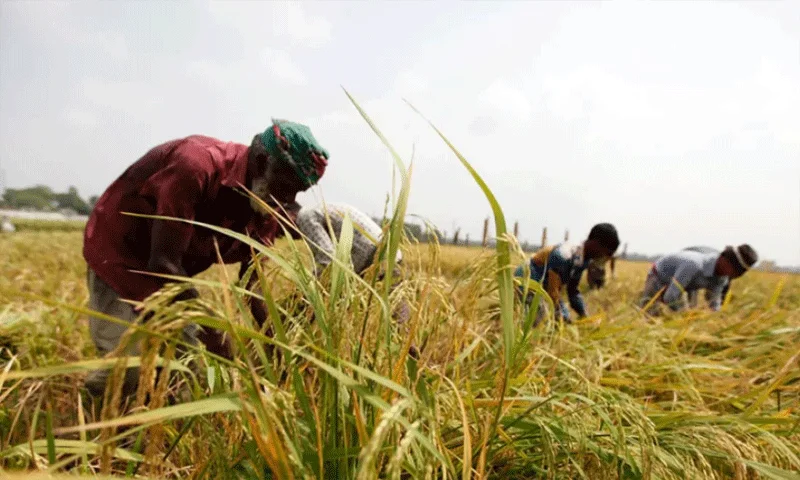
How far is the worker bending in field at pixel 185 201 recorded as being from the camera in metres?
1.55

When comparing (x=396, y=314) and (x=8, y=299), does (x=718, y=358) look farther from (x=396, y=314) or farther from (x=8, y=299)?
(x=8, y=299)

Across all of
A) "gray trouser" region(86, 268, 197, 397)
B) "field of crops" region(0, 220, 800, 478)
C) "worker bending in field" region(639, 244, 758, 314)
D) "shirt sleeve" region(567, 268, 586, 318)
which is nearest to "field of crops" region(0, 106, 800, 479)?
"field of crops" region(0, 220, 800, 478)

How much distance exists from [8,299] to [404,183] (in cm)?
363

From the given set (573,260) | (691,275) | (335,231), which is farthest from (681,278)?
(335,231)

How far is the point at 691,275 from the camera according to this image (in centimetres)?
489

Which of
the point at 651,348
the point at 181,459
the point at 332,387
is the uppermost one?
the point at 332,387

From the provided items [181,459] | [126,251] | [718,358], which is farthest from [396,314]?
[718,358]

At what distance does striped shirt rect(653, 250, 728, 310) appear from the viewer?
4.91 meters

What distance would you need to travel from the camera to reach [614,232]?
3.37m

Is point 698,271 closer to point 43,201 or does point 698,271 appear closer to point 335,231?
point 335,231

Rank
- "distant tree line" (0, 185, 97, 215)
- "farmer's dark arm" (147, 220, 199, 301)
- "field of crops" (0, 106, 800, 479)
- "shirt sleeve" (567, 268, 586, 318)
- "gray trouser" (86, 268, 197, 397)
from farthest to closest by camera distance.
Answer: "distant tree line" (0, 185, 97, 215) → "shirt sleeve" (567, 268, 586, 318) → "gray trouser" (86, 268, 197, 397) → "farmer's dark arm" (147, 220, 199, 301) → "field of crops" (0, 106, 800, 479)

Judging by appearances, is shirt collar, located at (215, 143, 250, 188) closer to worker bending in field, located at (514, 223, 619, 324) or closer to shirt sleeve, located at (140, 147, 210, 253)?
shirt sleeve, located at (140, 147, 210, 253)

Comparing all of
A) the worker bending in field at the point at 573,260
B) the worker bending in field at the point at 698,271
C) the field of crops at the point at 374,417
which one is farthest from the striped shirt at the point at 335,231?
the worker bending in field at the point at 698,271

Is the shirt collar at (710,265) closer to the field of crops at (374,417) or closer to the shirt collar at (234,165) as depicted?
the field of crops at (374,417)
